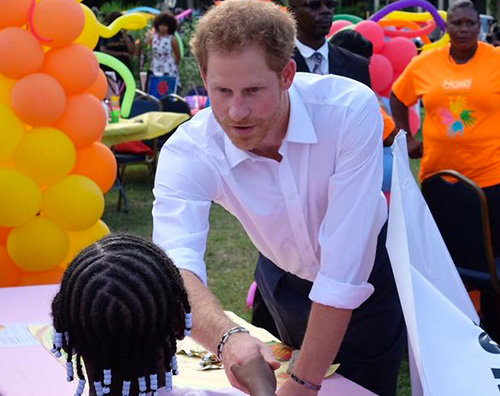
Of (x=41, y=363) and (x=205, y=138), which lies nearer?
(x=205, y=138)

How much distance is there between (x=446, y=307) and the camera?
5.24ft

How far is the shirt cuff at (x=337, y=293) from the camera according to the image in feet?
6.15

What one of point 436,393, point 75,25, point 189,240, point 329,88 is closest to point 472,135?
point 75,25

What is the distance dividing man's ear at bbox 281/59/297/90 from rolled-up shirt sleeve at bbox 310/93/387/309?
167 millimetres

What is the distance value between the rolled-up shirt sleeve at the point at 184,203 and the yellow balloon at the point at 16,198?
1.69 meters

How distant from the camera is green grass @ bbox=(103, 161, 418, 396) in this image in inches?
195

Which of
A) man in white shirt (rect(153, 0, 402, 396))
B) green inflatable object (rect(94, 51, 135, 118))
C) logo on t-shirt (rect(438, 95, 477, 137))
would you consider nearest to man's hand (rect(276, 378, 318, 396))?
man in white shirt (rect(153, 0, 402, 396))

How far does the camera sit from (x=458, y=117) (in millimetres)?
4578

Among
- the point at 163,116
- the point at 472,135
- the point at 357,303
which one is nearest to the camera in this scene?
the point at 357,303

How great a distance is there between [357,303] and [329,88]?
1.72 ft

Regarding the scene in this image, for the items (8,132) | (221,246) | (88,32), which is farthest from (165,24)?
(8,132)

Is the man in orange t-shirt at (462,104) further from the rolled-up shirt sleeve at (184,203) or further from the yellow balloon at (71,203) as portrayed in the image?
the rolled-up shirt sleeve at (184,203)

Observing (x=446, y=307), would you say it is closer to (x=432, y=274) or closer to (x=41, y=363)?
(x=432, y=274)

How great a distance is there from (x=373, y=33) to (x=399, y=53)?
31 centimetres
